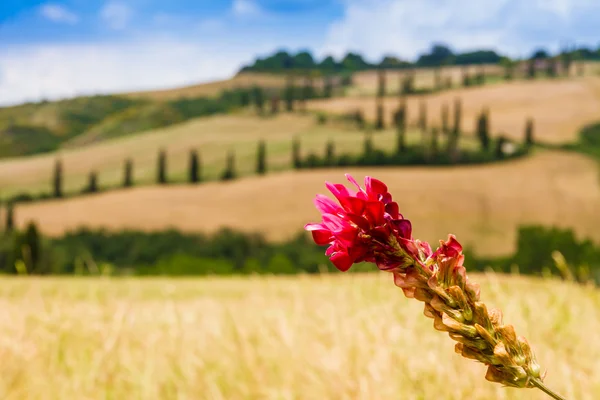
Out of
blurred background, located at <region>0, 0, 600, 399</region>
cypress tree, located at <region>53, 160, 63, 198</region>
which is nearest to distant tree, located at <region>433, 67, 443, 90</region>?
blurred background, located at <region>0, 0, 600, 399</region>

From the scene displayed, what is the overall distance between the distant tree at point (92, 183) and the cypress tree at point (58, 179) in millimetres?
718

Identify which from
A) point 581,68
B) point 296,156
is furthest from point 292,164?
point 581,68

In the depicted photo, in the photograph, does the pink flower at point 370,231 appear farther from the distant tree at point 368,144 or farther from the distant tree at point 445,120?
the distant tree at point 445,120

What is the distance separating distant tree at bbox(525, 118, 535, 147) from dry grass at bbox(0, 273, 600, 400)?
44.2ft

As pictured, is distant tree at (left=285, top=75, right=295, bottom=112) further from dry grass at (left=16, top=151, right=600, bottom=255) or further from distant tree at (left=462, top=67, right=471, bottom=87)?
distant tree at (left=462, top=67, right=471, bottom=87)

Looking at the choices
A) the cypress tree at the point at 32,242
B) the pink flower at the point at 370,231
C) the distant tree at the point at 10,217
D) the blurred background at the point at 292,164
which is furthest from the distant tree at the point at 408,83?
the pink flower at the point at 370,231

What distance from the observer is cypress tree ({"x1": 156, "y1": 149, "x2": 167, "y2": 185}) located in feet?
49.7

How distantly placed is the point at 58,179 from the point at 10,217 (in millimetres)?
1497

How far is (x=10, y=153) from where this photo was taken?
16.1 m

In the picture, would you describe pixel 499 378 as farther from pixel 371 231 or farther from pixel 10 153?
pixel 10 153

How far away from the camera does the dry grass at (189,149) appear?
1517cm

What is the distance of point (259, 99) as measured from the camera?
56.1 feet

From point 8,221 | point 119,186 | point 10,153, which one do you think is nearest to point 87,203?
point 119,186

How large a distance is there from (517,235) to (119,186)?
395 inches
